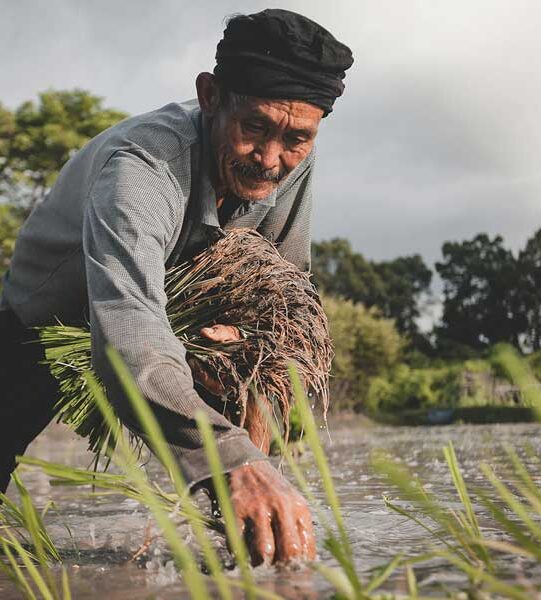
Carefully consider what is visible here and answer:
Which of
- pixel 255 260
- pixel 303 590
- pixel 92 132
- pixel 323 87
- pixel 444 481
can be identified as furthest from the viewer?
pixel 92 132

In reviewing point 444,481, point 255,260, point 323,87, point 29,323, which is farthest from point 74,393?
point 444,481

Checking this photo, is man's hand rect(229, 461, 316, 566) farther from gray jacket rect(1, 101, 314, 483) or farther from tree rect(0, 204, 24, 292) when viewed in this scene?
tree rect(0, 204, 24, 292)

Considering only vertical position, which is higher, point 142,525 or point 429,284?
point 429,284

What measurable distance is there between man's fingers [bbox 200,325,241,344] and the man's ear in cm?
70

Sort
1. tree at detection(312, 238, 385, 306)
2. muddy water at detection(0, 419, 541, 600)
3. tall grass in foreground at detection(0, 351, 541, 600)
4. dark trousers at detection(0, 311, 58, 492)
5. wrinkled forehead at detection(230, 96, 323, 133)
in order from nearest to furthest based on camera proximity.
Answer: tall grass in foreground at detection(0, 351, 541, 600)
muddy water at detection(0, 419, 541, 600)
wrinkled forehead at detection(230, 96, 323, 133)
dark trousers at detection(0, 311, 58, 492)
tree at detection(312, 238, 385, 306)

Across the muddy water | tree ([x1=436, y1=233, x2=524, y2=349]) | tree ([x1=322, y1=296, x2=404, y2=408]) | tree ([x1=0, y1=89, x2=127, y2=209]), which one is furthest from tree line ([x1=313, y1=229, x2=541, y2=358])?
the muddy water

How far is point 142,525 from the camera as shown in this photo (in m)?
3.05

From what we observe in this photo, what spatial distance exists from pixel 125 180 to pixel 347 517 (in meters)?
1.36

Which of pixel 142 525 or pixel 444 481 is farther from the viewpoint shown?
pixel 444 481

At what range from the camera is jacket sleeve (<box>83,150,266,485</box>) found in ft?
6.11

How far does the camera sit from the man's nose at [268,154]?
2510 mm

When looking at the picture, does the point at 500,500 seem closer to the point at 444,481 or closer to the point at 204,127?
the point at 444,481

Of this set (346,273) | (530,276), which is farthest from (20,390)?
(346,273)

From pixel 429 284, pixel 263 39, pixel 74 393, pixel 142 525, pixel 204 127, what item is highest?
pixel 429 284
